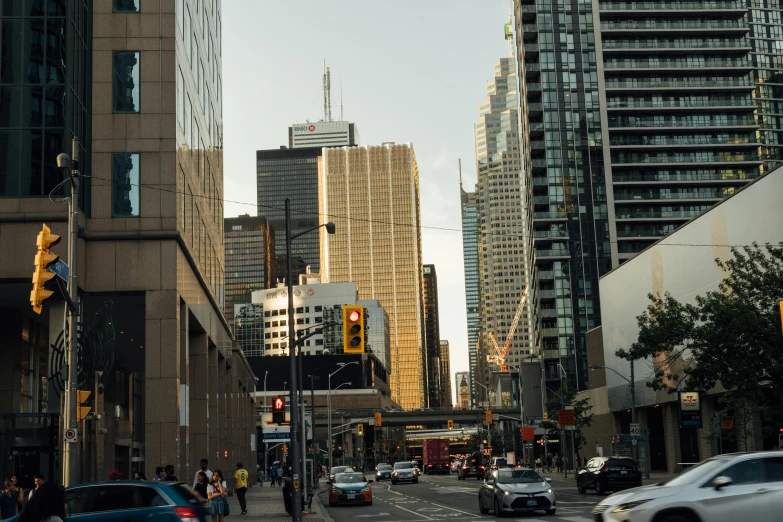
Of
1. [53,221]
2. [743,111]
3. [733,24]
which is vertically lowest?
[53,221]

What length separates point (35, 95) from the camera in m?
31.4

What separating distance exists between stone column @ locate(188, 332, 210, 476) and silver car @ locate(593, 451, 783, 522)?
30.6 metres

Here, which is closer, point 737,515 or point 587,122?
point 737,515

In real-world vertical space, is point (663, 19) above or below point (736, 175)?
above

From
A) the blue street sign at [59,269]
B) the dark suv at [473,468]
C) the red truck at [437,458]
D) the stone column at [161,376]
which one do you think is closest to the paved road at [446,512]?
the stone column at [161,376]

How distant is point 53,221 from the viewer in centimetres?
3156

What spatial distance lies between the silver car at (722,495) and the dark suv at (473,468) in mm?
63574

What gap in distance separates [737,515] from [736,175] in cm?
11151

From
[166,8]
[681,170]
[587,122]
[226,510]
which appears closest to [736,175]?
[681,170]

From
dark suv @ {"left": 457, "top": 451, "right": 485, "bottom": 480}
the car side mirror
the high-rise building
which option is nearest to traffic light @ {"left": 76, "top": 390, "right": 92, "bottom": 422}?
the car side mirror

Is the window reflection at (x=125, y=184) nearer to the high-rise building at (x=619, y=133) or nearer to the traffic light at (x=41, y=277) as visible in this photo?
the traffic light at (x=41, y=277)

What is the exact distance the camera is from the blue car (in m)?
15.2

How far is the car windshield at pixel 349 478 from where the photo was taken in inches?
1599

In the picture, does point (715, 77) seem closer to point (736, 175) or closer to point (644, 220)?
point (736, 175)
